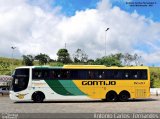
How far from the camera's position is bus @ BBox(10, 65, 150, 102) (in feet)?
104

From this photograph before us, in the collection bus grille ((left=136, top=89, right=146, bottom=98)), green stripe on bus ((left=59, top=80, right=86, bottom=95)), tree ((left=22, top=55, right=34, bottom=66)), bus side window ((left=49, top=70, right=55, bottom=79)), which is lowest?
bus grille ((left=136, top=89, right=146, bottom=98))

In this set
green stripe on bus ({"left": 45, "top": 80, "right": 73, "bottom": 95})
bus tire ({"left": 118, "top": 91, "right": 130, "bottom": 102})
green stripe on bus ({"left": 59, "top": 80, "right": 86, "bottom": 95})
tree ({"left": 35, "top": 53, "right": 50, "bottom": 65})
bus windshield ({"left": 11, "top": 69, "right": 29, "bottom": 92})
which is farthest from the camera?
tree ({"left": 35, "top": 53, "right": 50, "bottom": 65})

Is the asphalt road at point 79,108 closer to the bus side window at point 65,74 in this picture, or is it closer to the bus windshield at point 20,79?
the bus windshield at point 20,79

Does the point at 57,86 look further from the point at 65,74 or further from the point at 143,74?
the point at 143,74

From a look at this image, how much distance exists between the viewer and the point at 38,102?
104ft

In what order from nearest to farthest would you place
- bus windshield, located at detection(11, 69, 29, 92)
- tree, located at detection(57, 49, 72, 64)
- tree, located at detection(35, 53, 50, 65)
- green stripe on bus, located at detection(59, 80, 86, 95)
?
bus windshield, located at detection(11, 69, 29, 92) → green stripe on bus, located at detection(59, 80, 86, 95) → tree, located at detection(57, 49, 72, 64) → tree, located at detection(35, 53, 50, 65)

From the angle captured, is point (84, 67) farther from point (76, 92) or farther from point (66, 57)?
point (66, 57)

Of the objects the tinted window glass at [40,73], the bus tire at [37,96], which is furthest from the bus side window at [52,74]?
the bus tire at [37,96]

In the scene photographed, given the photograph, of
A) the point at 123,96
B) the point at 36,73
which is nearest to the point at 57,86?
the point at 36,73

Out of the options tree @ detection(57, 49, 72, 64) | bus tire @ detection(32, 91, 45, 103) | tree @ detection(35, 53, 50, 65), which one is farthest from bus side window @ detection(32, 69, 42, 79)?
tree @ detection(35, 53, 50, 65)

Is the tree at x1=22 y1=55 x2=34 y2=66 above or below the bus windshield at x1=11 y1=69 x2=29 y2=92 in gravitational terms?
above

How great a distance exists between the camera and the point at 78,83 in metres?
32.2

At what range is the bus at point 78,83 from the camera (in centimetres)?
Result: 3158

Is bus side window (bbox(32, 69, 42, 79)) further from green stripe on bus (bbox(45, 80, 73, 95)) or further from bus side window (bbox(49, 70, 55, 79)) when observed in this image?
bus side window (bbox(49, 70, 55, 79))
